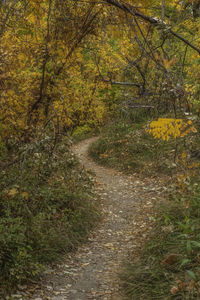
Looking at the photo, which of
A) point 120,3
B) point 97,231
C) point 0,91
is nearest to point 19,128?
point 0,91

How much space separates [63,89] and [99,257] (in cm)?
430

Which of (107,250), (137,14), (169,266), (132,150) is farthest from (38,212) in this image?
(132,150)

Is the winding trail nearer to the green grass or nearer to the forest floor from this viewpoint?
the forest floor

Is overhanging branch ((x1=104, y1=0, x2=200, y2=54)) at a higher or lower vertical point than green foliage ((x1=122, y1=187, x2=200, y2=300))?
higher

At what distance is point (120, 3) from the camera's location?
363 cm

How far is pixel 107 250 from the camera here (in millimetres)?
5082

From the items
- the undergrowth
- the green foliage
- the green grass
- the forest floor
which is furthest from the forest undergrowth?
the green grass

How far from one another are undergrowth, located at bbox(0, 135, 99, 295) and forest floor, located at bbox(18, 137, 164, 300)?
21 centimetres

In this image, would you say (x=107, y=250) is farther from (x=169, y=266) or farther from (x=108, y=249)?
(x=169, y=266)

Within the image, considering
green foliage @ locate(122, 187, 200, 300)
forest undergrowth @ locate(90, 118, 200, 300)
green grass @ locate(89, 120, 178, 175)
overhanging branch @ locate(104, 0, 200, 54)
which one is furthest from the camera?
green grass @ locate(89, 120, 178, 175)

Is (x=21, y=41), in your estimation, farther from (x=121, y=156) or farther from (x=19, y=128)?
(x=121, y=156)

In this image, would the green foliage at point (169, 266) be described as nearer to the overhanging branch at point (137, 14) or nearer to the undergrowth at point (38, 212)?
the undergrowth at point (38, 212)

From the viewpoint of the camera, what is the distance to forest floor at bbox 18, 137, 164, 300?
3.85 m

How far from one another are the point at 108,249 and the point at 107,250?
0.04 metres
